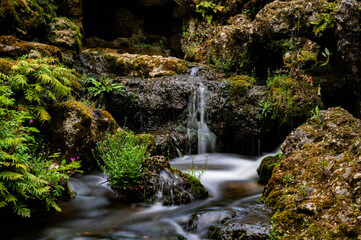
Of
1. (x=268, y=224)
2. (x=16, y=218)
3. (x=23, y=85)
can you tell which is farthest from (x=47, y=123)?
(x=268, y=224)

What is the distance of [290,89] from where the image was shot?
26.3 feet

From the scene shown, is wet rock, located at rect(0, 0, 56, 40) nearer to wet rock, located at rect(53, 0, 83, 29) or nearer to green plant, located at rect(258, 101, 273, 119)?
wet rock, located at rect(53, 0, 83, 29)

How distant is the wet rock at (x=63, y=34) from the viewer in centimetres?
924

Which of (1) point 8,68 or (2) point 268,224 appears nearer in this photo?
(2) point 268,224

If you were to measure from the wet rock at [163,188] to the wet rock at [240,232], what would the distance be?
1.25 m

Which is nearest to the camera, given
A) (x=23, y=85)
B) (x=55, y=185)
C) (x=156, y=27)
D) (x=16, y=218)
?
(x=16, y=218)

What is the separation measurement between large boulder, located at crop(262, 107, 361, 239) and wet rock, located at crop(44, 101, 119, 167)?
378 cm

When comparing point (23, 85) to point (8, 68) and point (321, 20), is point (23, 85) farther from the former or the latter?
point (321, 20)

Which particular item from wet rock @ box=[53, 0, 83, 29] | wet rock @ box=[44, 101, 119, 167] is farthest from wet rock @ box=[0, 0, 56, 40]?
wet rock @ box=[44, 101, 119, 167]

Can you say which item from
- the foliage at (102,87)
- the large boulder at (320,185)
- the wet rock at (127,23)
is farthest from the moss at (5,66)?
the wet rock at (127,23)

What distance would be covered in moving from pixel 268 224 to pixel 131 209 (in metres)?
2.25

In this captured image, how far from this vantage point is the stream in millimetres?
3709

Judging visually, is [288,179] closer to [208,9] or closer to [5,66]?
[5,66]

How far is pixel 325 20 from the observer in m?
7.82
